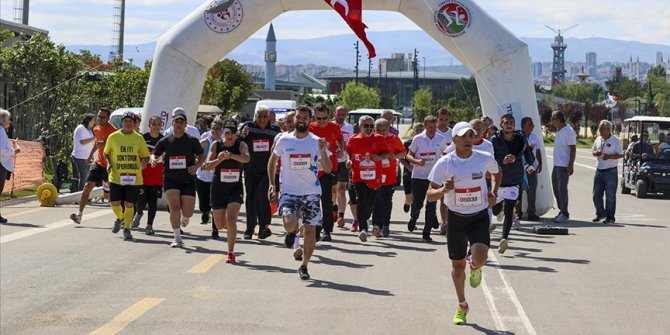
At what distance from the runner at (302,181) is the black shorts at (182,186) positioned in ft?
9.97

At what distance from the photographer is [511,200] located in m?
15.4

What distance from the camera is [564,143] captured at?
758 inches

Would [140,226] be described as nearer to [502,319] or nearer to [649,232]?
[649,232]

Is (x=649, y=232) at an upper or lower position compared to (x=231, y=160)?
lower

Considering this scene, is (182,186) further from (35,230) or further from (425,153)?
(425,153)

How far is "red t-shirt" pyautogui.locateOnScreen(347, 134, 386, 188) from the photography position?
51.1 ft

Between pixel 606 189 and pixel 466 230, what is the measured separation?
1107 cm

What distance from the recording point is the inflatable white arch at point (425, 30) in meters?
20.1

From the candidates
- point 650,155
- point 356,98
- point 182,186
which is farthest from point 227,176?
point 356,98

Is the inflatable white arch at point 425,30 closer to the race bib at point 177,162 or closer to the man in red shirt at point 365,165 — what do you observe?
the man in red shirt at point 365,165

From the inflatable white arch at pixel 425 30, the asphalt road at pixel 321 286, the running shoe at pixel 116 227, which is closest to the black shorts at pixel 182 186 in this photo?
the asphalt road at pixel 321 286

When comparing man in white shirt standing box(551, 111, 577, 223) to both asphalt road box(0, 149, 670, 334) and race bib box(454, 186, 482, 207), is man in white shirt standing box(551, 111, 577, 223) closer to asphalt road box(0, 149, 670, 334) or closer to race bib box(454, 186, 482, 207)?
asphalt road box(0, 149, 670, 334)

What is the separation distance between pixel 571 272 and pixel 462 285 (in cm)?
363

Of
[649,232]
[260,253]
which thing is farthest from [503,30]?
[260,253]
